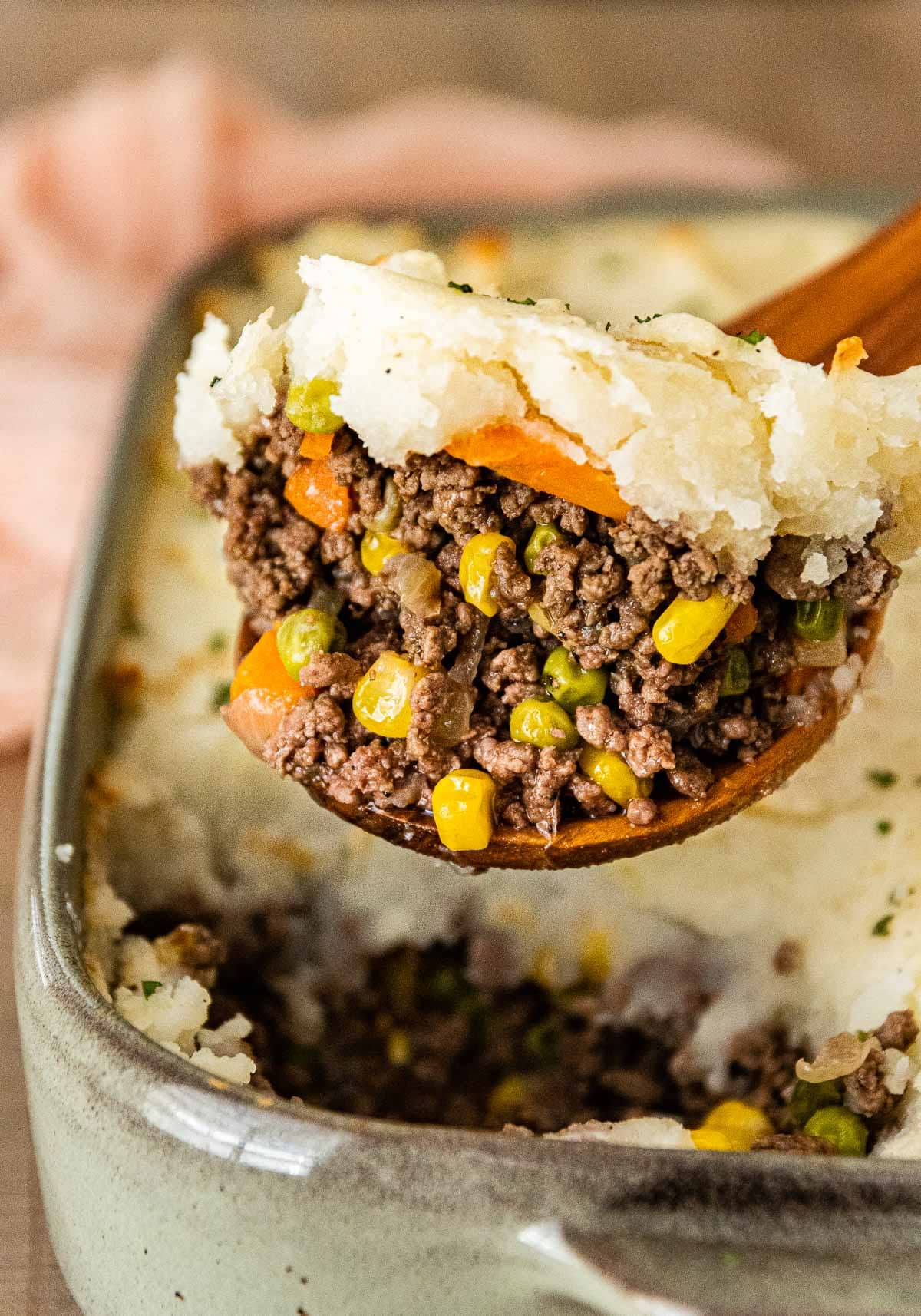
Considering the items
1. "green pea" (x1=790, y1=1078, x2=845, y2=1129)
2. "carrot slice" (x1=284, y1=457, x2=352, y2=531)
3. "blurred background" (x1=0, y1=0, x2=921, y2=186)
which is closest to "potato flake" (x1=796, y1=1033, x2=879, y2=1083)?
"green pea" (x1=790, y1=1078, x2=845, y2=1129)

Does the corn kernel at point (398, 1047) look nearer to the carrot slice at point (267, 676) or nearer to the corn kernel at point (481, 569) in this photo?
the carrot slice at point (267, 676)

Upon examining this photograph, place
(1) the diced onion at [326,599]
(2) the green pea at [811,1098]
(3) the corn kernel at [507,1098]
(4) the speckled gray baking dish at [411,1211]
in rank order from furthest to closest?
(3) the corn kernel at [507,1098], (1) the diced onion at [326,599], (2) the green pea at [811,1098], (4) the speckled gray baking dish at [411,1211]

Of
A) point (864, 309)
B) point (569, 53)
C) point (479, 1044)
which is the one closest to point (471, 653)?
point (479, 1044)

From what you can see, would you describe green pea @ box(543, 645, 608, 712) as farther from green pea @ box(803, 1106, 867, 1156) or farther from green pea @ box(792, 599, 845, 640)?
green pea @ box(803, 1106, 867, 1156)

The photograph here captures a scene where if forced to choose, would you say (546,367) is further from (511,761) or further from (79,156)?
(79,156)

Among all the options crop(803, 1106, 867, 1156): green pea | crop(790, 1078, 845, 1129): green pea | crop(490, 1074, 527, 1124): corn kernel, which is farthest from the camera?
crop(490, 1074, 527, 1124): corn kernel

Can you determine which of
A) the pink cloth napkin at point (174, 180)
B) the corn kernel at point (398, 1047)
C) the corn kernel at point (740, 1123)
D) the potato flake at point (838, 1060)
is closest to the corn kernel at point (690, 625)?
the potato flake at point (838, 1060)

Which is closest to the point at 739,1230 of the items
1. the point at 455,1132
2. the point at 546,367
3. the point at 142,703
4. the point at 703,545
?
the point at 455,1132
